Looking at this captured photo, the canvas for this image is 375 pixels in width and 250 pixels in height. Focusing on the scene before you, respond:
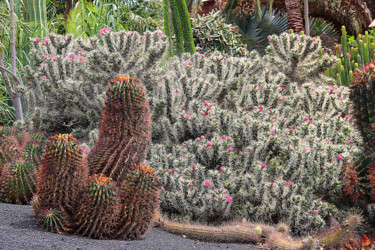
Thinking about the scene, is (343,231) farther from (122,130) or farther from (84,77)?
(84,77)

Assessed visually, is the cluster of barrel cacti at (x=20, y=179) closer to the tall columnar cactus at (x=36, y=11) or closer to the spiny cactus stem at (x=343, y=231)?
the spiny cactus stem at (x=343, y=231)

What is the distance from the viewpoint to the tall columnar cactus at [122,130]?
2.98 m

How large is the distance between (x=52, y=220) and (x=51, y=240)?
0.25m

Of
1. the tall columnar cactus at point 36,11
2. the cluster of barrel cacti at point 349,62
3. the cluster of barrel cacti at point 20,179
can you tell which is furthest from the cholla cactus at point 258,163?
the tall columnar cactus at point 36,11

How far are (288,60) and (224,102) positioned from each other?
1.39m

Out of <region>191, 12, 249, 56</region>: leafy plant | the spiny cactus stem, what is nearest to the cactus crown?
the spiny cactus stem

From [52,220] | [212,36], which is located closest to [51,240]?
[52,220]

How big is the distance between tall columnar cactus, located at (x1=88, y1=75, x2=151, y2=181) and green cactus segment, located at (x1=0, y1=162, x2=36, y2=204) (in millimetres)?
896

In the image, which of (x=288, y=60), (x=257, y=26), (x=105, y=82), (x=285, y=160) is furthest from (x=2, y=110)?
(x=257, y=26)

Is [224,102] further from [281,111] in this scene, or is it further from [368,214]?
[368,214]

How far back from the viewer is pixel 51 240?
2439mm

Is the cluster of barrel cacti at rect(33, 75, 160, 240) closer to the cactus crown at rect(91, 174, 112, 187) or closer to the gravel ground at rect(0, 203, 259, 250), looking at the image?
the cactus crown at rect(91, 174, 112, 187)

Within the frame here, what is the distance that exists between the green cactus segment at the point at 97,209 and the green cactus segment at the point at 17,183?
121 centimetres

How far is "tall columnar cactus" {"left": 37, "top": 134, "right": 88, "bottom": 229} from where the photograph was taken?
8.69 ft
